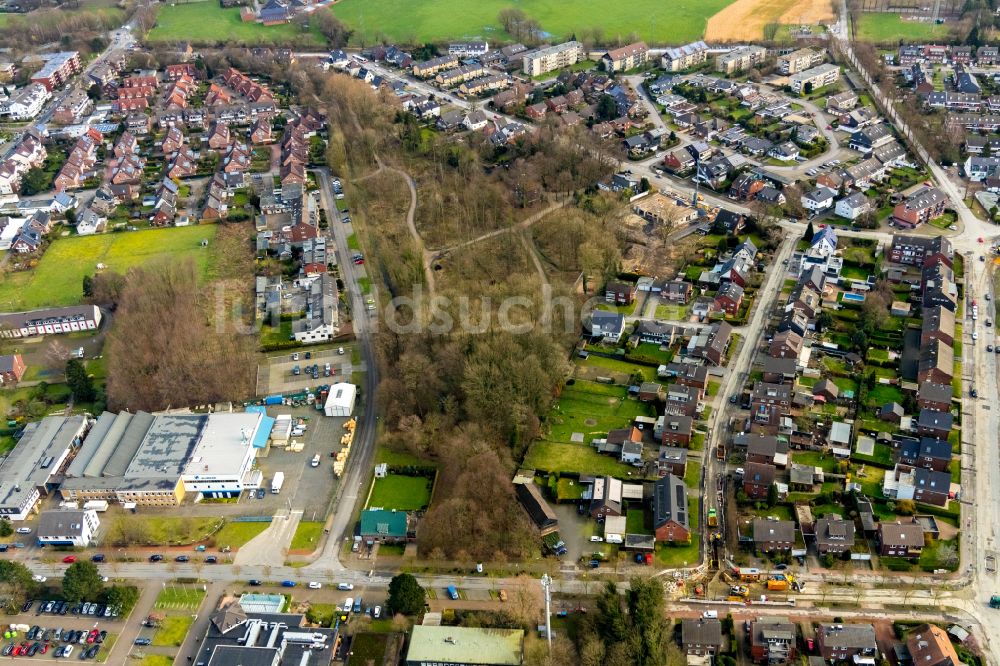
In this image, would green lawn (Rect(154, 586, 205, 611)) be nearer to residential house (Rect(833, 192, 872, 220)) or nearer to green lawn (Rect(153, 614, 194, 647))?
green lawn (Rect(153, 614, 194, 647))

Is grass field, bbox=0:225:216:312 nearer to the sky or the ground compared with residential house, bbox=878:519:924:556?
nearer to the sky

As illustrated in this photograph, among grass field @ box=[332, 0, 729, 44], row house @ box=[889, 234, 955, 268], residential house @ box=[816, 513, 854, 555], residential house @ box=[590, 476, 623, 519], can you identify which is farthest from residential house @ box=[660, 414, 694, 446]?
grass field @ box=[332, 0, 729, 44]

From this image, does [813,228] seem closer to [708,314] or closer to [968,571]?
[708,314]

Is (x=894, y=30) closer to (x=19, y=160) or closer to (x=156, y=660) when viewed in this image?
(x=19, y=160)

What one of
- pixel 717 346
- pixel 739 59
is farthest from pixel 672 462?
pixel 739 59

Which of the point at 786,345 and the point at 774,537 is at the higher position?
the point at 786,345

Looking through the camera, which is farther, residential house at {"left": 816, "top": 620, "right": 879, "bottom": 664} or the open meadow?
the open meadow
